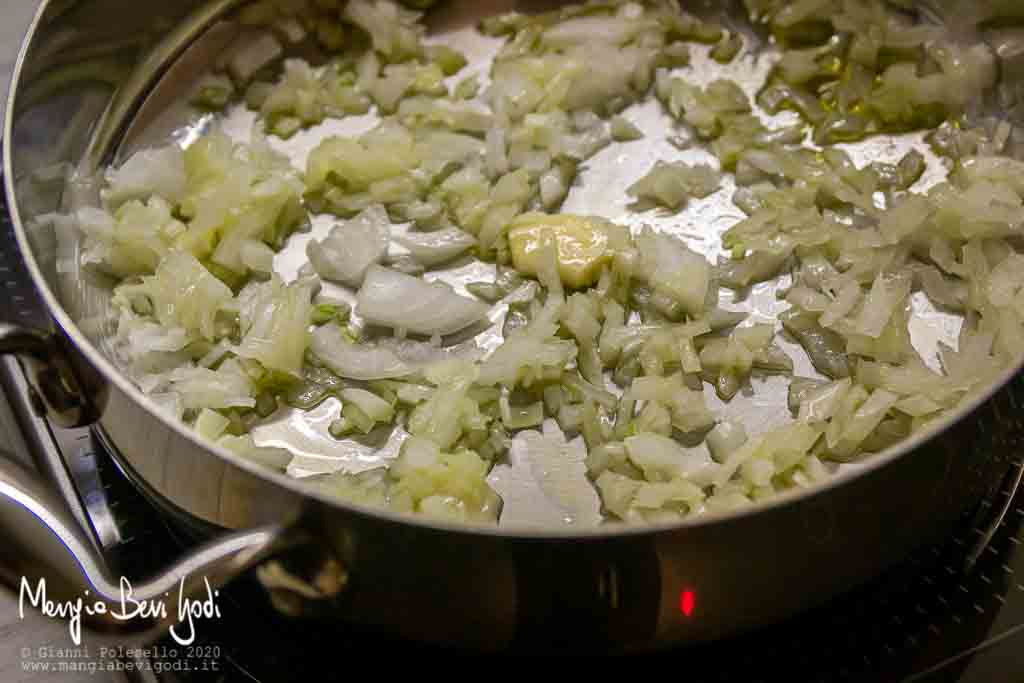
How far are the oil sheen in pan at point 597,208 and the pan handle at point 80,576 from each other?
0.33 m

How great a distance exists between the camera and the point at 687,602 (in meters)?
0.86

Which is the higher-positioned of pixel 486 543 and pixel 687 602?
pixel 486 543

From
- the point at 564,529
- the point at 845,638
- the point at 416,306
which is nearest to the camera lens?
the point at 564,529

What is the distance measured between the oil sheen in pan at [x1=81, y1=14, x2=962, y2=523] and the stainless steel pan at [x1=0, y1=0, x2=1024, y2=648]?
0.22 metres

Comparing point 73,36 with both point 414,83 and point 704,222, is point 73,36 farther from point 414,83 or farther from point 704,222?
point 704,222

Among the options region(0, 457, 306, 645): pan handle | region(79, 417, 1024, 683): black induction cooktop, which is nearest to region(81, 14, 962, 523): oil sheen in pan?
region(79, 417, 1024, 683): black induction cooktop

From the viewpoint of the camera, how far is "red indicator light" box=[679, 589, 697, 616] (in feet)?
2.77

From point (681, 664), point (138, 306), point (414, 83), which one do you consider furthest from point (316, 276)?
point (681, 664)

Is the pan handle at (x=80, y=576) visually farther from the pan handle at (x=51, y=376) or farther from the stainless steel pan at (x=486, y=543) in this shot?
the pan handle at (x=51, y=376)

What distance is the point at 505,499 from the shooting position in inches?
43.6

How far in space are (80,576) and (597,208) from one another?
837 mm

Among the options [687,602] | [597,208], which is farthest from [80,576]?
[597,208]

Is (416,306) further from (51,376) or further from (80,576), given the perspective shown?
(80,576)

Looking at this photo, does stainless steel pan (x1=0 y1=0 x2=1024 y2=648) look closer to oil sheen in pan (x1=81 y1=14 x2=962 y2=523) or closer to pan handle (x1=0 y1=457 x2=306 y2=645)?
pan handle (x1=0 y1=457 x2=306 y2=645)
